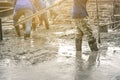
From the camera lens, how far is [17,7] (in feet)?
36.3

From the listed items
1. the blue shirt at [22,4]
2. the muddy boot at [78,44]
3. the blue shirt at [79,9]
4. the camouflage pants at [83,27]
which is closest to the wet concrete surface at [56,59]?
the muddy boot at [78,44]

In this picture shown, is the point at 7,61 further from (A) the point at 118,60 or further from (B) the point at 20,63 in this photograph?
(A) the point at 118,60

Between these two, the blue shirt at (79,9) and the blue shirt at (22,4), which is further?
the blue shirt at (22,4)

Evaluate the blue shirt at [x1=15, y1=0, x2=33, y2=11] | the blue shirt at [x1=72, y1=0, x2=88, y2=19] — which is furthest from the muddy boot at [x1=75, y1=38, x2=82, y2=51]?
the blue shirt at [x1=15, y1=0, x2=33, y2=11]

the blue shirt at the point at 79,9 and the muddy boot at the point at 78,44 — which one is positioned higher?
the blue shirt at the point at 79,9

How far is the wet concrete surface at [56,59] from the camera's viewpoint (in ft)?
20.9

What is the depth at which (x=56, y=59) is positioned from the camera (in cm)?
783

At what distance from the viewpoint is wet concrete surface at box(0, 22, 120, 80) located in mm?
6381

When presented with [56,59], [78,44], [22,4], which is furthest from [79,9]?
[22,4]

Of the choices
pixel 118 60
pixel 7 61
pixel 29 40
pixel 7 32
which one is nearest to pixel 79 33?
pixel 118 60

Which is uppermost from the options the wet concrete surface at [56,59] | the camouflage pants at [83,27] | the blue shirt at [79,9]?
the blue shirt at [79,9]

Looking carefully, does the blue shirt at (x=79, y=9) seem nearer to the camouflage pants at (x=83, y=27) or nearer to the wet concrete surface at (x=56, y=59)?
the camouflage pants at (x=83, y=27)

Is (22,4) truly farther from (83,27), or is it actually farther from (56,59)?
(56,59)

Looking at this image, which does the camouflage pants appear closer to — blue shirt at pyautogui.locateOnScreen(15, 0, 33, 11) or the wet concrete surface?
the wet concrete surface
